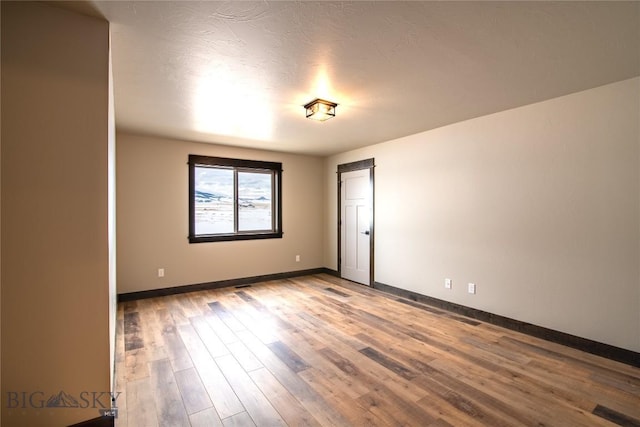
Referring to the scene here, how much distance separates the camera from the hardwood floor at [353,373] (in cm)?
190

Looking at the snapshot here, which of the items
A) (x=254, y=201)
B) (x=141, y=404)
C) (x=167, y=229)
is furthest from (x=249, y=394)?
(x=254, y=201)

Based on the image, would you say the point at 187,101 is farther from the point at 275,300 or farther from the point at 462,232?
the point at 462,232

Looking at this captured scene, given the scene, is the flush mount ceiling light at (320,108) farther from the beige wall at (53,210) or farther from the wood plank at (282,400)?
the wood plank at (282,400)

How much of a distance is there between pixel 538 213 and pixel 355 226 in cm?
282

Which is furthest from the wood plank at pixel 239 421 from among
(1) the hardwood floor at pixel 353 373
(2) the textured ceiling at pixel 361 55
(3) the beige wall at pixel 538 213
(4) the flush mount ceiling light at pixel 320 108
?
(3) the beige wall at pixel 538 213

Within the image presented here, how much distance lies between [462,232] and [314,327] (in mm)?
2113

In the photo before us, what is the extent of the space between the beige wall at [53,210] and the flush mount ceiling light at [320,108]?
1689 millimetres

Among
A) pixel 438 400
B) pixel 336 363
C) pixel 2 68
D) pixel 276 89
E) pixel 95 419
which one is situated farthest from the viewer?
pixel 276 89

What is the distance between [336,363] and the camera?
8.30 feet

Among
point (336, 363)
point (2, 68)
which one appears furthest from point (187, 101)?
point (336, 363)

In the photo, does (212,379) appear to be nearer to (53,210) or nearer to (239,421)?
(239,421)

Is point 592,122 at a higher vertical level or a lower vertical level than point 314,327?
higher

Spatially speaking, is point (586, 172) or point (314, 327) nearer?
point (586, 172)

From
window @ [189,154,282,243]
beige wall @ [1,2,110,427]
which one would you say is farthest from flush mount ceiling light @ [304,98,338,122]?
window @ [189,154,282,243]
